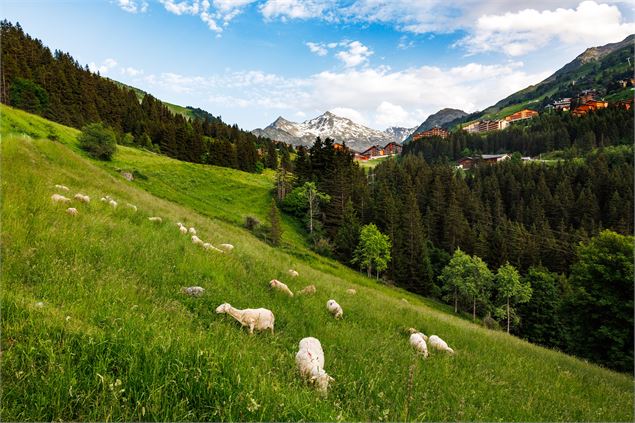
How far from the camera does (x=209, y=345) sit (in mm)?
4129

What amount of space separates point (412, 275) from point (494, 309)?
1553 cm

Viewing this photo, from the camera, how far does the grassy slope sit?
3.13m

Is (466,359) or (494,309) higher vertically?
(466,359)

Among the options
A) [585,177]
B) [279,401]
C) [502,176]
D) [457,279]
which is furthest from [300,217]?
[585,177]

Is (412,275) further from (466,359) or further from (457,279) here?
(466,359)

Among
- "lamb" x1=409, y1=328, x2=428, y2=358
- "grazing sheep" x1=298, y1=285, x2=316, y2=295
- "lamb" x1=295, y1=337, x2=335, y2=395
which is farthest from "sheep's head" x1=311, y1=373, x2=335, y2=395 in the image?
"grazing sheep" x1=298, y1=285, x2=316, y2=295

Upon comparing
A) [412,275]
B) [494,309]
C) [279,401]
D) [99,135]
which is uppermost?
[99,135]

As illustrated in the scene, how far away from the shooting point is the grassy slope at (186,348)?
10.3 feet

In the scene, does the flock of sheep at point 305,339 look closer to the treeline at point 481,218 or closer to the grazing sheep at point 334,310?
the grazing sheep at point 334,310

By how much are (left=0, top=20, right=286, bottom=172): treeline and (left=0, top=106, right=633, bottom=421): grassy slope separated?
86486 millimetres

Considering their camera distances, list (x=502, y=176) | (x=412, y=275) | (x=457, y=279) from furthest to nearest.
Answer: (x=502, y=176) < (x=412, y=275) < (x=457, y=279)

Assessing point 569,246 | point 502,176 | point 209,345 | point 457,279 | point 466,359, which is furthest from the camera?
point 502,176

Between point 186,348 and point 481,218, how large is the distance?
107396 mm

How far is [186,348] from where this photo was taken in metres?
3.71
